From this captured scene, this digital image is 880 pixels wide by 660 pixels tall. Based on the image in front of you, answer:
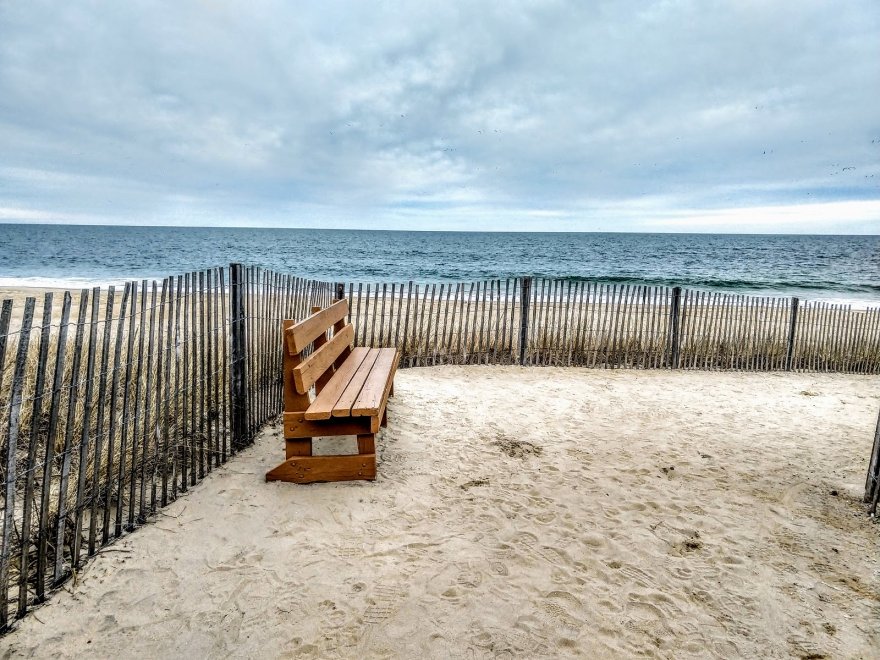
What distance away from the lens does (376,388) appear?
4020 millimetres

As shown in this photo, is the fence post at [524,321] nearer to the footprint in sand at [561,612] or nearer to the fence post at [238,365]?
the fence post at [238,365]

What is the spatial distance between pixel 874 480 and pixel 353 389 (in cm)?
389

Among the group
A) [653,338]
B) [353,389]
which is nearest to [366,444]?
[353,389]

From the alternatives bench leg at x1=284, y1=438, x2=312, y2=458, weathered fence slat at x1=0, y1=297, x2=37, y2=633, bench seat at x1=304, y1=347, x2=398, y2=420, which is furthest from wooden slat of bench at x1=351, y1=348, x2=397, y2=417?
weathered fence slat at x1=0, y1=297, x2=37, y2=633

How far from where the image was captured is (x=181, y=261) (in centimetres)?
3991

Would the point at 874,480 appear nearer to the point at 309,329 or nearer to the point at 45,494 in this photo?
the point at 309,329

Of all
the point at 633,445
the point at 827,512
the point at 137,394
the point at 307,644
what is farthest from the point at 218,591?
the point at 827,512

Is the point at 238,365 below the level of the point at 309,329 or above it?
below

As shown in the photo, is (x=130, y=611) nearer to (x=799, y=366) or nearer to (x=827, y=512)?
(x=827, y=512)

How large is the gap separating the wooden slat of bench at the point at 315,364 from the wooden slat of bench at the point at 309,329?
0.11 m

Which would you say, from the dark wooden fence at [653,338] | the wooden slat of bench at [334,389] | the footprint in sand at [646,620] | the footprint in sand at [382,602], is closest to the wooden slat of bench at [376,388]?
the wooden slat of bench at [334,389]

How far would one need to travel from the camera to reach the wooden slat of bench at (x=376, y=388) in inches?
137

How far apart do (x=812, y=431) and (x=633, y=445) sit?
2142 millimetres

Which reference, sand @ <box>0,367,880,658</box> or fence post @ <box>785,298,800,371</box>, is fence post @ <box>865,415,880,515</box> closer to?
sand @ <box>0,367,880,658</box>
